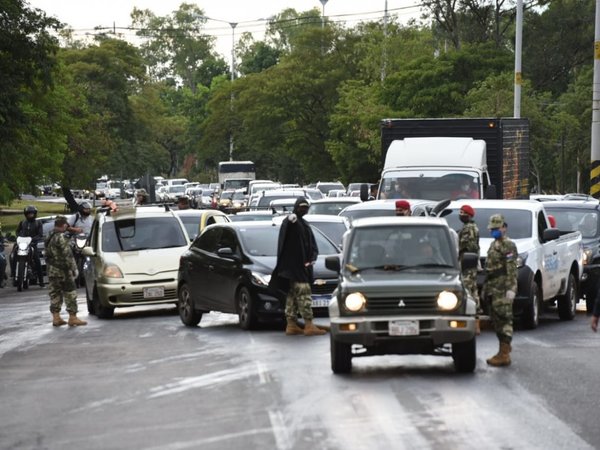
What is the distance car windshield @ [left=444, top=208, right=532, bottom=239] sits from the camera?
21.0m

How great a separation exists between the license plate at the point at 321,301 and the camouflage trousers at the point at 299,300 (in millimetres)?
1958

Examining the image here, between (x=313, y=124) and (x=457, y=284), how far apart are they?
81423 millimetres

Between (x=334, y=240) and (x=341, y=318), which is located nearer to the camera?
(x=341, y=318)

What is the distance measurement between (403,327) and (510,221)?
22.4 feet

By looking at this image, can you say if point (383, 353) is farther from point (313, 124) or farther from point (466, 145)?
point (313, 124)

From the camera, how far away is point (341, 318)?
15.0 metres

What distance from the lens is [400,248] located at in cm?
1591

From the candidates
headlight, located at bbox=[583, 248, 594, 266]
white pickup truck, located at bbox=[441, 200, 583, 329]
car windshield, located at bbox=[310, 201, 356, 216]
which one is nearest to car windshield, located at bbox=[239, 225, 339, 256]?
white pickup truck, located at bbox=[441, 200, 583, 329]

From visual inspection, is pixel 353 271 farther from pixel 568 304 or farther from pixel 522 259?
pixel 568 304

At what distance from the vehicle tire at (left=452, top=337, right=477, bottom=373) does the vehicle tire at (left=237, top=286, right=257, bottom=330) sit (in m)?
5.82

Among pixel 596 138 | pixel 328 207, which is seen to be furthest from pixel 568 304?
pixel 596 138

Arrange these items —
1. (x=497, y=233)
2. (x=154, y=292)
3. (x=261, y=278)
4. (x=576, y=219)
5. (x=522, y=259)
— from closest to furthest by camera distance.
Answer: (x=497, y=233) < (x=522, y=259) < (x=261, y=278) < (x=154, y=292) < (x=576, y=219)

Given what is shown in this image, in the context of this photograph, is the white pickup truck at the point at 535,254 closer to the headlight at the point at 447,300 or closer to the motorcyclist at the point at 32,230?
the headlight at the point at 447,300

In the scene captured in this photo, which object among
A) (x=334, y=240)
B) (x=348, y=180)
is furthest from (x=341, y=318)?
(x=348, y=180)
